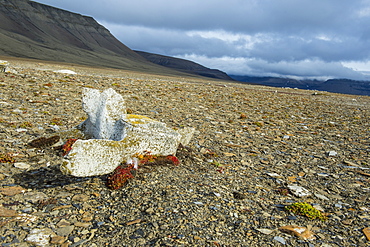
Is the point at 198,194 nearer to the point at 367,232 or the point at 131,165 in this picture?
the point at 131,165

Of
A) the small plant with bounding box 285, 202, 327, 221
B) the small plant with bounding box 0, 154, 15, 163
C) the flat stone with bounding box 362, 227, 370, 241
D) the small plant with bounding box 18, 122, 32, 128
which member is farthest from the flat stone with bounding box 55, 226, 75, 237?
the small plant with bounding box 18, 122, 32, 128

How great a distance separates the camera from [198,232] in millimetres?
4797

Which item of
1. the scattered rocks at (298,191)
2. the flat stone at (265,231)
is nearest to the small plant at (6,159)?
the flat stone at (265,231)

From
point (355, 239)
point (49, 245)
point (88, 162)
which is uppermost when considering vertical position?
point (88, 162)

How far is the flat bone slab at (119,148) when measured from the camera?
19.1 ft

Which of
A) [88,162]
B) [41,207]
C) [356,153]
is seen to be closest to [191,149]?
[88,162]

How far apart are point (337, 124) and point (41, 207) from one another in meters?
16.0

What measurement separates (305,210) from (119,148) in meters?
4.65

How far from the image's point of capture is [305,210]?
5832mm

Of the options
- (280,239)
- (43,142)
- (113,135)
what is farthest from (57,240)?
(43,142)

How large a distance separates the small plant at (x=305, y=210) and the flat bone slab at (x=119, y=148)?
3498 millimetres

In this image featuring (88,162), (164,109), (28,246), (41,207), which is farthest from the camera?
(164,109)

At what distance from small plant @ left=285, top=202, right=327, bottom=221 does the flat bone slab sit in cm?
350

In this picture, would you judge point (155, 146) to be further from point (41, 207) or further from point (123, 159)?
point (41, 207)
